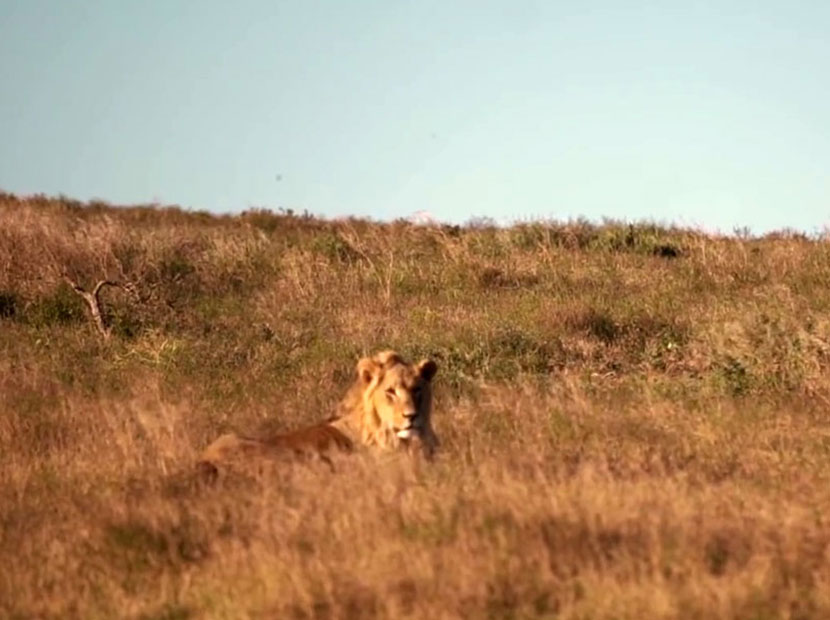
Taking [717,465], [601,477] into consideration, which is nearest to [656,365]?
[717,465]

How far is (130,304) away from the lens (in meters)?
16.0

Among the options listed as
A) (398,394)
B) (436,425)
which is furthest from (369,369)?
(436,425)

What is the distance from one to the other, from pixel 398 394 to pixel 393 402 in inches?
2.3

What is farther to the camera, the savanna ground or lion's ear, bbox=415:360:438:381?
lion's ear, bbox=415:360:438:381

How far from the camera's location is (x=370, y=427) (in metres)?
8.31

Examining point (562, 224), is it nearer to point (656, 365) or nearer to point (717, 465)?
point (656, 365)

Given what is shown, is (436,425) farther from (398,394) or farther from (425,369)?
(398,394)

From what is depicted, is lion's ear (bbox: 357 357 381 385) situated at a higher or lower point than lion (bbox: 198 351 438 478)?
higher

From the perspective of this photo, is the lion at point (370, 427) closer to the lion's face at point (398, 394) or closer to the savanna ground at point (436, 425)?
the lion's face at point (398, 394)

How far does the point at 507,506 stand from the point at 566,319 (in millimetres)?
8776

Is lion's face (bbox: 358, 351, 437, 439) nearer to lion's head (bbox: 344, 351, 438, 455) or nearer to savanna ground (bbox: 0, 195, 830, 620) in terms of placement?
lion's head (bbox: 344, 351, 438, 455)

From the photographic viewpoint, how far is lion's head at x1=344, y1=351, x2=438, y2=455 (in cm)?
814

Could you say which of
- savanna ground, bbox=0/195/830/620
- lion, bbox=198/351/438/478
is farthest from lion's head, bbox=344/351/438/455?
savanna ground, bbox=0/195/830/620

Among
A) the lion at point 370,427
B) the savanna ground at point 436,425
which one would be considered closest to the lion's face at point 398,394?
the lion at point 370,427
